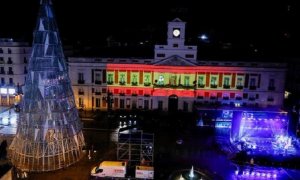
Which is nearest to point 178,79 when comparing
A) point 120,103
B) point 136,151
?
point 120,103

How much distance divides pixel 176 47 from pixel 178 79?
6912 millimetres

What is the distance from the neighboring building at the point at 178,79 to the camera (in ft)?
213

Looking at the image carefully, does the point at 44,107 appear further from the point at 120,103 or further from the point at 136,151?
the point at 120,103

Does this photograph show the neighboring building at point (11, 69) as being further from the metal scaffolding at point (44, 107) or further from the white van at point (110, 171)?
the white van at point (110, 171)

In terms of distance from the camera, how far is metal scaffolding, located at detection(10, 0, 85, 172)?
3672 cm

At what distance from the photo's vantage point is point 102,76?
2648 inches

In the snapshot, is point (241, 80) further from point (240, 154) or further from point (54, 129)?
point (54, 129)

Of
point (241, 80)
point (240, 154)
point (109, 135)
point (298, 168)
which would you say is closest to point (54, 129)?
point (109, 135)

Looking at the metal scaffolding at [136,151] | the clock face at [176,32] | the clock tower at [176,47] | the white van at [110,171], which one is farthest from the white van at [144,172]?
the clock face at [176,32]

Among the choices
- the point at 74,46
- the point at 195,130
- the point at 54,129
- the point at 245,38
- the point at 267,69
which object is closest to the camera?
the point at 54,129

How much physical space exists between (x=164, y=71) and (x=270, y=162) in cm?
3076

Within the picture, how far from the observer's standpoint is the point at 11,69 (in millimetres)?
67688

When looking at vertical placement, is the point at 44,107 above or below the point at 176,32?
below

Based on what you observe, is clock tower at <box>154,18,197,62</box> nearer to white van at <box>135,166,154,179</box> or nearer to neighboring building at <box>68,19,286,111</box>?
neighboring building at <box>68,19,286,111</box>
